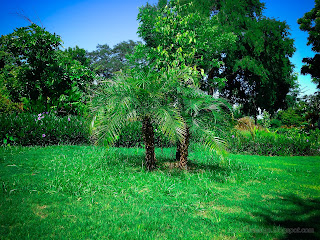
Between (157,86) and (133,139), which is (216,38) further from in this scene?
(157,86)

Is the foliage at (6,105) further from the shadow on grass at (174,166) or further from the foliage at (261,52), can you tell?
the foliage at (261,52)

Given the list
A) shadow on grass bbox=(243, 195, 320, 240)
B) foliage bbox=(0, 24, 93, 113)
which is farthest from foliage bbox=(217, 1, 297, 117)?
shadow on grass bbox=(243, 195, 320, 240)

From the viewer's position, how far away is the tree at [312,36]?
19.6 meters

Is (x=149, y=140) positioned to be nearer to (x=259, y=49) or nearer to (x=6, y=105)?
(x=6, y=105)

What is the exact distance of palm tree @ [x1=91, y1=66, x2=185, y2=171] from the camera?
477 cm

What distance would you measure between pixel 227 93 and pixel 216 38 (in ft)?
39.0

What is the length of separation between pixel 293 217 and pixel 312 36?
22.2 meters

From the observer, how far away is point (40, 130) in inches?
320

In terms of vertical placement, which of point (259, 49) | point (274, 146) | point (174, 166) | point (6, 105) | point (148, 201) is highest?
point (259, 49)

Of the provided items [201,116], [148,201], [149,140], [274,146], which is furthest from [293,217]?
[274,146]

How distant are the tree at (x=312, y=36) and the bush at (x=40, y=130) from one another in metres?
20.2

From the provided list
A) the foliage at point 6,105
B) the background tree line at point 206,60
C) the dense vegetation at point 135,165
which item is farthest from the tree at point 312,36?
the foliage at point 6,105

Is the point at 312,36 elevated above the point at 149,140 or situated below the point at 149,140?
above

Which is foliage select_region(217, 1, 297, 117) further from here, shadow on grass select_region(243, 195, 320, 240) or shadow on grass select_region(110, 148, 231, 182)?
shadow on grass select_region(243, 195, 320, 240)
